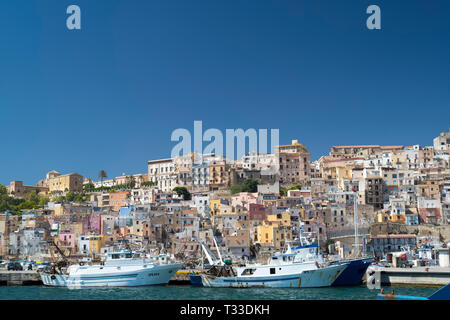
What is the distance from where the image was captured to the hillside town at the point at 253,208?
1119 inches

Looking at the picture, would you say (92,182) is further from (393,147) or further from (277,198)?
(393,147)

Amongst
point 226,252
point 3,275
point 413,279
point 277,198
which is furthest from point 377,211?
point 3,275

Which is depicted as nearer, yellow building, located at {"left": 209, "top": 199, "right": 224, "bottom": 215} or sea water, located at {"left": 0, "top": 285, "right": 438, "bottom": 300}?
sea water, located at {"left": 0, "top": 285, "right": 438, "bottom": 300}

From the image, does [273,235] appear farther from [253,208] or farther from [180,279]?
[180,279]

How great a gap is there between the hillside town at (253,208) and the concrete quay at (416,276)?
574 cm

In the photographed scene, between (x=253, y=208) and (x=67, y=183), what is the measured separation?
26.7 metres

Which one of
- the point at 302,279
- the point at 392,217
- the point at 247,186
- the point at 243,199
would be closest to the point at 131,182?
the point at 247,186

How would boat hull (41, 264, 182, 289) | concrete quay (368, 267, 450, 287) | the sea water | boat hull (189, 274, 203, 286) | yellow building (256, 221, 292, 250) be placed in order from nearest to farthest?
1. the sea water
2. concrete quay (368, 267, 450, 287)
3. boat hull (41, 264, 182, 289)
4. boat hull (189, 274, 203, 286)
5. yellow building (256, 221, 292, 250)

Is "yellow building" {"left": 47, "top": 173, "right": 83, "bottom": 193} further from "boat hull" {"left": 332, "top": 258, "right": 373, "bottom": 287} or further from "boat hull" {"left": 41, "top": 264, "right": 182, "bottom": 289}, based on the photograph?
"boat hull" {"left": 332, "top": 258, "right": 373, "bottom": 287}

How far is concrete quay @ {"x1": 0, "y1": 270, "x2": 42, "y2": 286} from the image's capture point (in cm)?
2266

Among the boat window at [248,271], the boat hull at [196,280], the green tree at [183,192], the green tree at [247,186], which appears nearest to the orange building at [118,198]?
the green tree at [183,192]

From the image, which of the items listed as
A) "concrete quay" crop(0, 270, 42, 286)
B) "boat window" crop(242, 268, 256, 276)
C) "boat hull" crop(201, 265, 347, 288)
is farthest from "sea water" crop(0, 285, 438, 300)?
"concrete quay" crop(0, 270, 42, 286)

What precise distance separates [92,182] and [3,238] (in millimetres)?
24669

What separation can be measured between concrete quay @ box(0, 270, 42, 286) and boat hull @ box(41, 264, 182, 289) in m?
2.88
